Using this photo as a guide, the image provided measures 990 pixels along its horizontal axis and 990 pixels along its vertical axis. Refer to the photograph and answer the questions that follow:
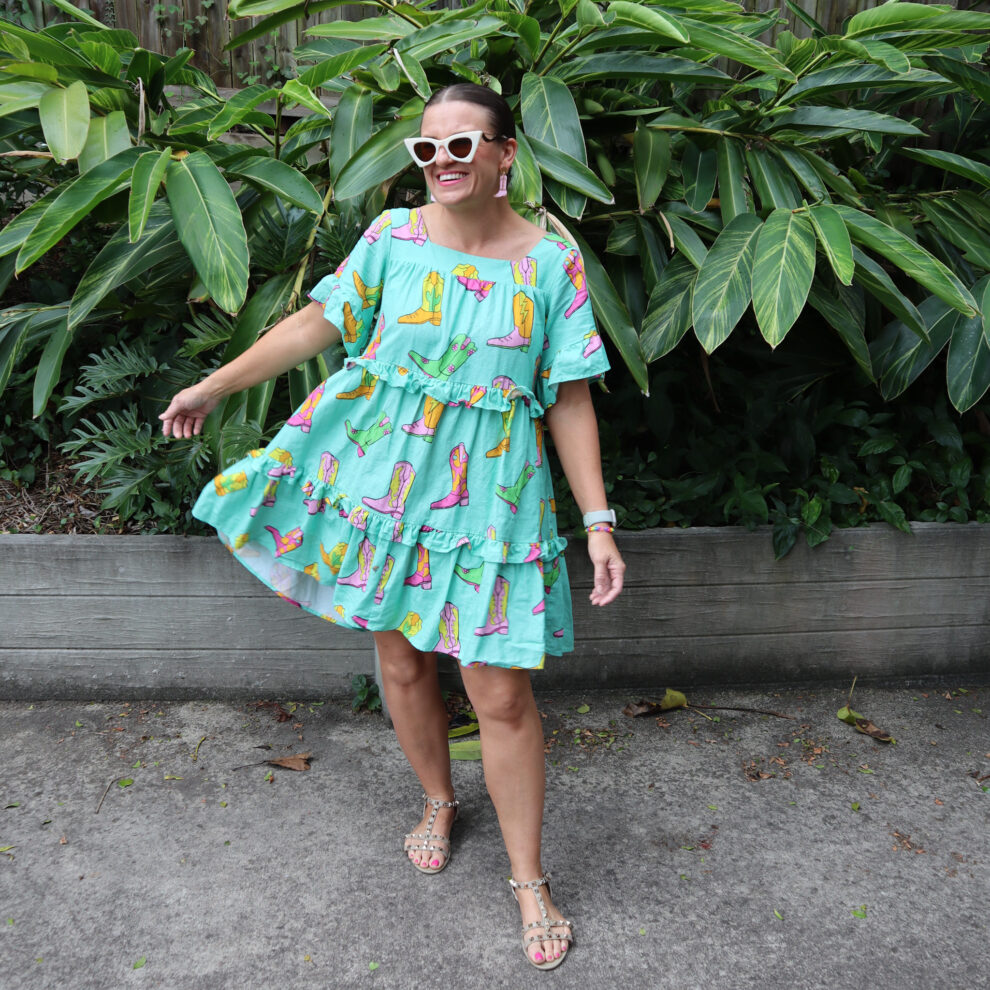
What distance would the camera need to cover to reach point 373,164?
6.36 feet

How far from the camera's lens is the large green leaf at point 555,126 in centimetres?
196

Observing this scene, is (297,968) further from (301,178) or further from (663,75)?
(663,75)

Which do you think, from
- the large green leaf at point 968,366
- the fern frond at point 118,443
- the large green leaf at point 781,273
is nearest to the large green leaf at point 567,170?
the large green leaf at point 781,273

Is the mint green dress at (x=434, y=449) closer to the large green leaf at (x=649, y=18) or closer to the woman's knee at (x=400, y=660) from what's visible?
the woman's knee at (x=400, y=660)

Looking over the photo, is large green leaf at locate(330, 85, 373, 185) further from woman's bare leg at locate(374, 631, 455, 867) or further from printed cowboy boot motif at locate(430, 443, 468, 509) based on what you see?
woman's bare leg at locate(374, 631, 455, 867)

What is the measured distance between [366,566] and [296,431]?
0.29m

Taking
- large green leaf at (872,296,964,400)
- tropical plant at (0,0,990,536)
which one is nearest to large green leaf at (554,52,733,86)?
tropical plant at (0,0,990,536)

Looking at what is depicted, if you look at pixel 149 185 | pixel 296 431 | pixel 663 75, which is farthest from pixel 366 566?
pixel 663 75

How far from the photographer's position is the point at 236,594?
2389 mm

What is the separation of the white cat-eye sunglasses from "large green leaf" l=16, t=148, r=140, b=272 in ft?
2.70

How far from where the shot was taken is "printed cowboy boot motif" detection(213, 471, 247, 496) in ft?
5.27

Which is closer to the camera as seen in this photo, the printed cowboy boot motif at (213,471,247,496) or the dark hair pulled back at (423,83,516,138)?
the dark hair pulled back at (423,83,516,138)

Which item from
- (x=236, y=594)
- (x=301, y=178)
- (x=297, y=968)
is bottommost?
(x=297, y=968)

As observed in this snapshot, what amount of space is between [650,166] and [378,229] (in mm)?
891
